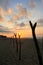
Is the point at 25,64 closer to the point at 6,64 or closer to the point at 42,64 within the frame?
the point at 6,64

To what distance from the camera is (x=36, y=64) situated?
14070 mm

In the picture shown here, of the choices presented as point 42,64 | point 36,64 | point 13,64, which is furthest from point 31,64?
point 42,64

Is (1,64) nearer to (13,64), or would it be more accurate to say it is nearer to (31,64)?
(13,64)

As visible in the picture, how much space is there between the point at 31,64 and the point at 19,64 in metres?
1.13

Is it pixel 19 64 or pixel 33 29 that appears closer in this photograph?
pixel 33 29

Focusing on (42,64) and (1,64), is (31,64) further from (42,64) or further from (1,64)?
(42,64)

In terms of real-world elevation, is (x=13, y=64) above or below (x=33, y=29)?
below

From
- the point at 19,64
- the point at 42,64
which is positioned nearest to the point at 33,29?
the point at 42,64

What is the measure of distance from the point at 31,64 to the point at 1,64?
275cm

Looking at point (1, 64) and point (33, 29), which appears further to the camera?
point (1, 64)

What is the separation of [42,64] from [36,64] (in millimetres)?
5809

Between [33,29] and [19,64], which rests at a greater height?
[33,29]

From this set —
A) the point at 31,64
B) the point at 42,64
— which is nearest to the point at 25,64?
the point at 31,64

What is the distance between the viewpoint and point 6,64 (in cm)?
1381
